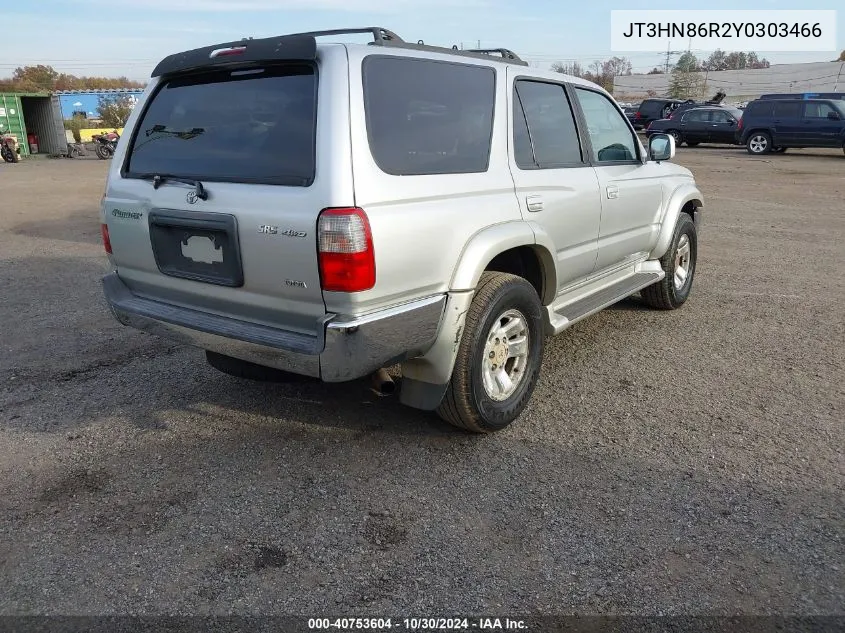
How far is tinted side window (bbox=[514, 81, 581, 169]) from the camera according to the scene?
3783 millimetres

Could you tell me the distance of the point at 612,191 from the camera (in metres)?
4.55

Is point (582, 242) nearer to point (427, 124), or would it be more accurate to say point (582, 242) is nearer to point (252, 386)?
point (427, 124)

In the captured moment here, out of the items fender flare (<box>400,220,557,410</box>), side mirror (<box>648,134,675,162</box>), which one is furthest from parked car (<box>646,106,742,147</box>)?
fender flare (<box>400,220,557,410</box>)

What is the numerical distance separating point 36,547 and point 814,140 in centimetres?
2457

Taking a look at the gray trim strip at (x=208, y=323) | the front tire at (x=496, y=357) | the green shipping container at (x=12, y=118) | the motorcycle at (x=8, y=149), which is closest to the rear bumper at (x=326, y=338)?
the gray trim strip at (x=208, y=323)

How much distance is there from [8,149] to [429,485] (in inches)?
1071

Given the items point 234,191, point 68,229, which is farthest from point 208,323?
point 68,229

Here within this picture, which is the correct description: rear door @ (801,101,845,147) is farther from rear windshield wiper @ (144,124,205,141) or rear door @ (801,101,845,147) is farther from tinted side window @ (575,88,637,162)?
rear windshield wiper @ (144,124,205,141)

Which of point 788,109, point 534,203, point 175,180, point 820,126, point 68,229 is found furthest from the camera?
point 788,109

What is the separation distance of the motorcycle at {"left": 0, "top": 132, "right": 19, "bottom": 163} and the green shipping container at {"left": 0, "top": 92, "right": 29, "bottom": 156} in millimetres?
1583

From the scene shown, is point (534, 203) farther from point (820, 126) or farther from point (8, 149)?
point (8, 149)

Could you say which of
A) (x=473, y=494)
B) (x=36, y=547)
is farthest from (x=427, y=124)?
(x=36, y=547)

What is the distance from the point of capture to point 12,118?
2645 cm

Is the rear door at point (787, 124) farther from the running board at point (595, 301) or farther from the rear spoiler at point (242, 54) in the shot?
the rear spoiler at point (242, 54)
